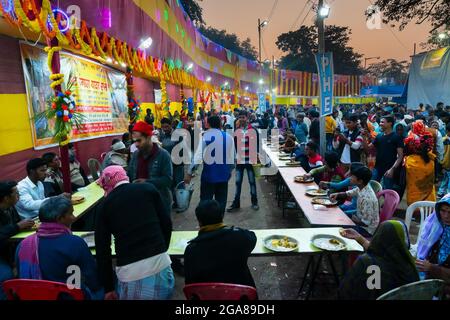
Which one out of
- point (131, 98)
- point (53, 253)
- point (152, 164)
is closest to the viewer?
point (53, 253)

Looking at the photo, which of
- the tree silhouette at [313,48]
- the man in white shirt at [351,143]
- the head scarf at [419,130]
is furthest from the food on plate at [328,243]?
the tree silhouette at [313,48]

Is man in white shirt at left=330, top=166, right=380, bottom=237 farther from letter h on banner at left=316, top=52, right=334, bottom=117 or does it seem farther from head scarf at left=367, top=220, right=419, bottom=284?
letter h on banner at left=316, top=52, right=334, bottom=117

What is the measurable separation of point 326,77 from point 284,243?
4.96 metres

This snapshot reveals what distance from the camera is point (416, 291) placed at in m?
1.80

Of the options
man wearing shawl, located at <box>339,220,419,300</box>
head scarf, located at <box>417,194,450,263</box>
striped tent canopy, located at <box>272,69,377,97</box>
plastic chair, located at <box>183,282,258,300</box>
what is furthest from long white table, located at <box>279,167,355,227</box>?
striped tent canopy, located at <box>272,69,377,97</box>

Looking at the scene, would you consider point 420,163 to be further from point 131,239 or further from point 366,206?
point 131,239

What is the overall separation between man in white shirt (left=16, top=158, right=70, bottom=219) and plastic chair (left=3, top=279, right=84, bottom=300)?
70.9 inches

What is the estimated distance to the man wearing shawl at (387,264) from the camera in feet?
6.43

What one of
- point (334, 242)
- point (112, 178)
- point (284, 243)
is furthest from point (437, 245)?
point (112, 178)

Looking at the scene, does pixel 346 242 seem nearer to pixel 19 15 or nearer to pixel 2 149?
pixel 19 15

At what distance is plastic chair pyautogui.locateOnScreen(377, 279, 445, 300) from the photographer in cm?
175

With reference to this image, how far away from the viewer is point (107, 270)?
215 cm
